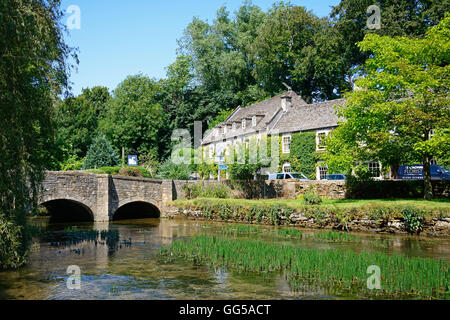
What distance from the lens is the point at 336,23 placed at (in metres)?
43.6

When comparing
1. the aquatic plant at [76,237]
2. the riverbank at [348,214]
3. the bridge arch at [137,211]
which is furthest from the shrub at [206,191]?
the aquatic plant at [76,237]

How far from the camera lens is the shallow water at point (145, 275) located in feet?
30.8

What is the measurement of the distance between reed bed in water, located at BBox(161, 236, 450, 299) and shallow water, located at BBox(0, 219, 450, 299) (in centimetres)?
52

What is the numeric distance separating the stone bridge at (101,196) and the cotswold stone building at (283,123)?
843cm

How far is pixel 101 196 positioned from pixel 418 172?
2266 centimetres

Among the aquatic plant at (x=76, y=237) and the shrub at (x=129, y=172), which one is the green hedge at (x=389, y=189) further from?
the shrub at (x=129, y=172)

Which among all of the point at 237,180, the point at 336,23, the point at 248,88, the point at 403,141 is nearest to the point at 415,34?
the point at 336,23

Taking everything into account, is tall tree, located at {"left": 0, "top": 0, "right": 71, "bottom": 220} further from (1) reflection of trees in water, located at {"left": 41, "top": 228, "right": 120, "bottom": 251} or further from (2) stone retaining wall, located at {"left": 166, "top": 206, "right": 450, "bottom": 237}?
(2) stone retaining wall, located at {"left": 166, "top": 206, "right": 450, "bottom": 237}

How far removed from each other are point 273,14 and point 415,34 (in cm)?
2667

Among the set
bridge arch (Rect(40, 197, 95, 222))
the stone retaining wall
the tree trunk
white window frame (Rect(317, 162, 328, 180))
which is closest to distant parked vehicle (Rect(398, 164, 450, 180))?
the tree trunk

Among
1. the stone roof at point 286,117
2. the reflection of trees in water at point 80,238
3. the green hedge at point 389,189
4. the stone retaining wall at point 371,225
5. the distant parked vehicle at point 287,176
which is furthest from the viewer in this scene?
the stone roof at point 286,117

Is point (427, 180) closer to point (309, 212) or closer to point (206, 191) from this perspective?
point (309, 212)

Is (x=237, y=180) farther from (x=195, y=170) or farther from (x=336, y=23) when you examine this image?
(x=336, y=23)

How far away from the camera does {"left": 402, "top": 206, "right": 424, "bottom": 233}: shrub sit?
63.0ft
